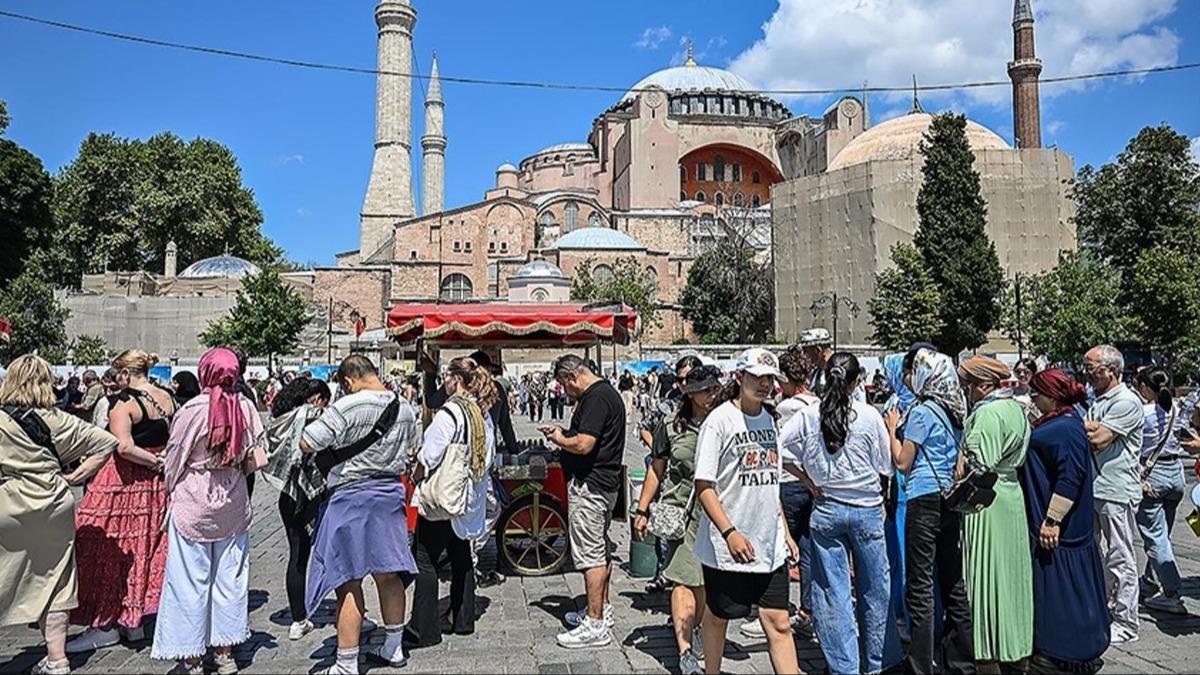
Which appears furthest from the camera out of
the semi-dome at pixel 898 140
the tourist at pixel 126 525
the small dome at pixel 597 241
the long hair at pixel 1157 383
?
the small dome at pixel 597 241

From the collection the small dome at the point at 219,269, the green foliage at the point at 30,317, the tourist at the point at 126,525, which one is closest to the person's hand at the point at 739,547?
the tourist at the point at 126,525

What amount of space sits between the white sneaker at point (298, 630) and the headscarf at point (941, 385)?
3870 millimetres

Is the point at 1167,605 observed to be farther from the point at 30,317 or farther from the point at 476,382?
the point at 30,317

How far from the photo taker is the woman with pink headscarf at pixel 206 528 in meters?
A: 4.20

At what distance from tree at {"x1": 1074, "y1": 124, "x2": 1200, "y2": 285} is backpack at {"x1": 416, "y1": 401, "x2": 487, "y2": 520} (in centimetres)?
2766

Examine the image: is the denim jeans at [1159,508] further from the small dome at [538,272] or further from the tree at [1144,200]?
the small dome at [538,272]

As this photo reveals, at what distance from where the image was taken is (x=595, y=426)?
15.7 ft

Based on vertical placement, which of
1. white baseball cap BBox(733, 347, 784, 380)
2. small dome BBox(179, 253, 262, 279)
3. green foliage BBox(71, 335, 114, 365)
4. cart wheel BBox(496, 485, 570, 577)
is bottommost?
cart wheel BBox(496, 485, 570, 577)

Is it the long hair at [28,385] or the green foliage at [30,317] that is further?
the green foliage at [30,317]

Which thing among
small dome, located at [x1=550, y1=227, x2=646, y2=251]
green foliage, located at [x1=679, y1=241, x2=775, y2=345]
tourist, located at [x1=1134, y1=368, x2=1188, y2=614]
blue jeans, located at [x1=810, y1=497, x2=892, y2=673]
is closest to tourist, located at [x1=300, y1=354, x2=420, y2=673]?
blue jeans, located at [x1=810, y1=497, x2=892, y2=673]

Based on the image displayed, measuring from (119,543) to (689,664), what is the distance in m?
3.31

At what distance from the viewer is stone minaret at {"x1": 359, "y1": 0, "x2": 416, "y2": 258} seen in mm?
47812

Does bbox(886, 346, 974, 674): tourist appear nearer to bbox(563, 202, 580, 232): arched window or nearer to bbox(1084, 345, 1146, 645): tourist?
bbox(1084, 345, 1146, 645): tourist

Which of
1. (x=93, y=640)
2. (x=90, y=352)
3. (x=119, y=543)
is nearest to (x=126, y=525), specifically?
(x=119, y=543)
